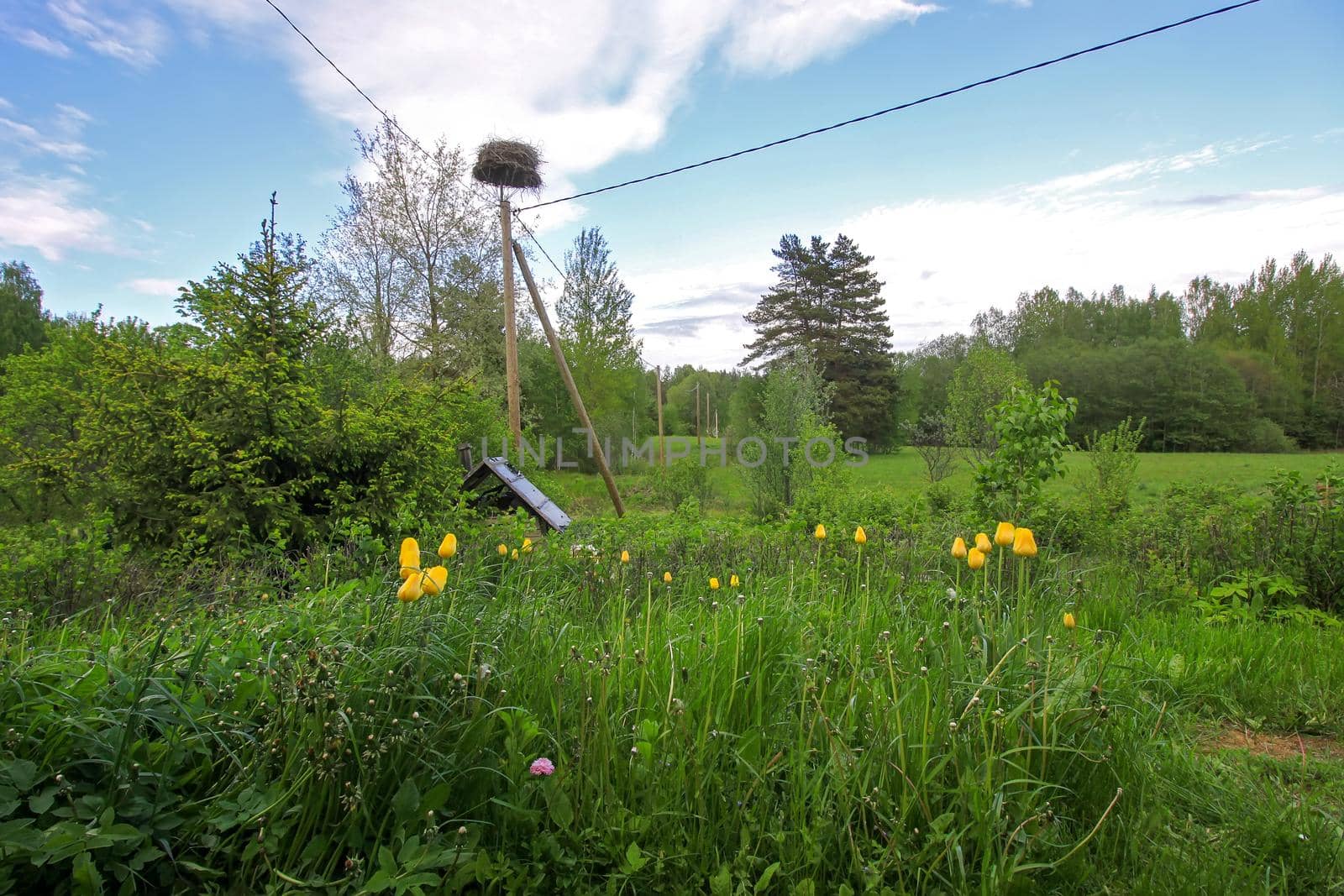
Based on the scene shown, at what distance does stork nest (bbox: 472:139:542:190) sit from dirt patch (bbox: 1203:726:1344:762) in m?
9.39

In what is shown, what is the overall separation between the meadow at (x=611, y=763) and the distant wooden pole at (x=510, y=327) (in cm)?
716

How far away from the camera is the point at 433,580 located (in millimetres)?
1514

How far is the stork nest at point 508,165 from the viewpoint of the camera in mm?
8703

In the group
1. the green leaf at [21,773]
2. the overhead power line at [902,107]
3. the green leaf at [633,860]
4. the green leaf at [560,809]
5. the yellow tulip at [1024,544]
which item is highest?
the overhead power line at [902,107]

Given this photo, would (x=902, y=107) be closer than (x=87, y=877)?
No

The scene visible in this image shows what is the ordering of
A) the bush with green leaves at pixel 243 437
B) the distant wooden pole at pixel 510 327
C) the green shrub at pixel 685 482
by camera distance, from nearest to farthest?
the bush with green leaves at pixel 243 437 < the distant wooden pole at pixel 510 327 < the green shrub at pixel 685 482

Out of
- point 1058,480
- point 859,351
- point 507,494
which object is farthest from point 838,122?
point 859,351

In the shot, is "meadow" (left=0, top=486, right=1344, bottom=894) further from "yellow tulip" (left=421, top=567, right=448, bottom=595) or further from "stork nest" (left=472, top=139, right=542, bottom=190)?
"stork nest" (left=472, top=139, right=542, bottom=190)

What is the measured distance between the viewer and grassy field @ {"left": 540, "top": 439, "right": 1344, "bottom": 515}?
11883mm

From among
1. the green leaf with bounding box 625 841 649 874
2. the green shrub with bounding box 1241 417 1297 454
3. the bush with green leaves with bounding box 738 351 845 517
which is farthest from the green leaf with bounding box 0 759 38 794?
the green shrub with bounding box 1241 417 1297 454

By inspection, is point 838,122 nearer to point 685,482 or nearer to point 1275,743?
point 1275,743

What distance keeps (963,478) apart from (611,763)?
16090mm

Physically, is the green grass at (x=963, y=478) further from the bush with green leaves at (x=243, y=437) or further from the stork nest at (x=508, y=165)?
the bush with green leaves at (x=243, y=437)

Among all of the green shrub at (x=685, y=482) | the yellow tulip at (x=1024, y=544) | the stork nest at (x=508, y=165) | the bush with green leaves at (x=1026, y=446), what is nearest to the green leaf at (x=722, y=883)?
the yellow tulip at (x=1024, y=544)
